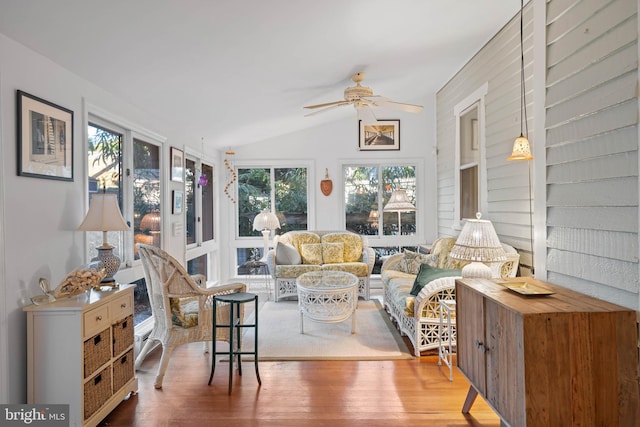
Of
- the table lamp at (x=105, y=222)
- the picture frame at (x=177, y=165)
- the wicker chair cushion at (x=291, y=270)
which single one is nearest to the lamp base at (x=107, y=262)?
the table lamp at (x=105, y=222)

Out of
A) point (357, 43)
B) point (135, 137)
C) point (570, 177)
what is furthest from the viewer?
point (135, 137)

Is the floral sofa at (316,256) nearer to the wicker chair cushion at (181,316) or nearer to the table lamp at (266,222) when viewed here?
the table lamp at (266,222)

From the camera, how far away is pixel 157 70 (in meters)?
2.86

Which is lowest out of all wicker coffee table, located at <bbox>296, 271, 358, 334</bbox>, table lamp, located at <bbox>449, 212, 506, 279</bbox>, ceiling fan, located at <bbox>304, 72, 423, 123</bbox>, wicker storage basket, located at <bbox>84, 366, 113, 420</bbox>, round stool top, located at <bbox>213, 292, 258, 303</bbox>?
wicker storage basket, located at <bbox>84, 366, 113, 420</bbox>

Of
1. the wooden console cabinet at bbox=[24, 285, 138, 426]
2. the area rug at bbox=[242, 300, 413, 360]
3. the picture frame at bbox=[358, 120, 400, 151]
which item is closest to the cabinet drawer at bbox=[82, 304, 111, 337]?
the wooden console cabinet at bbox=[24, 285, 138, 426]

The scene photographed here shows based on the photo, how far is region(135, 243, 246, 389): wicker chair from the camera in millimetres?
2857

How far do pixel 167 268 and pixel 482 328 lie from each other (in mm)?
2230

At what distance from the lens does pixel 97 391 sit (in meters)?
2.28

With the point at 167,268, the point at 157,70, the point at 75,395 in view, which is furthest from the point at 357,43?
the point at 75,395

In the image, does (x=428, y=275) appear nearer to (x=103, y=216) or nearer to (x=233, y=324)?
(x=233, y=324)

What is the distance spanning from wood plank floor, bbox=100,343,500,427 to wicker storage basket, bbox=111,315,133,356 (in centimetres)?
41

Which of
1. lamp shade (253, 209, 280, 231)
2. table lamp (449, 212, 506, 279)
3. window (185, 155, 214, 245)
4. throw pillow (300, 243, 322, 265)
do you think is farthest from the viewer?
lamp shade (253, 209, 280, 231)

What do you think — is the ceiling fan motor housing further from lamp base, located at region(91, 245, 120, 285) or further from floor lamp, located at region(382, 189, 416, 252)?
lamp base, located at region(91, 245, 120, 285)

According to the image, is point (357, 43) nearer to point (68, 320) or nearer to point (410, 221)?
point (68, 320)
